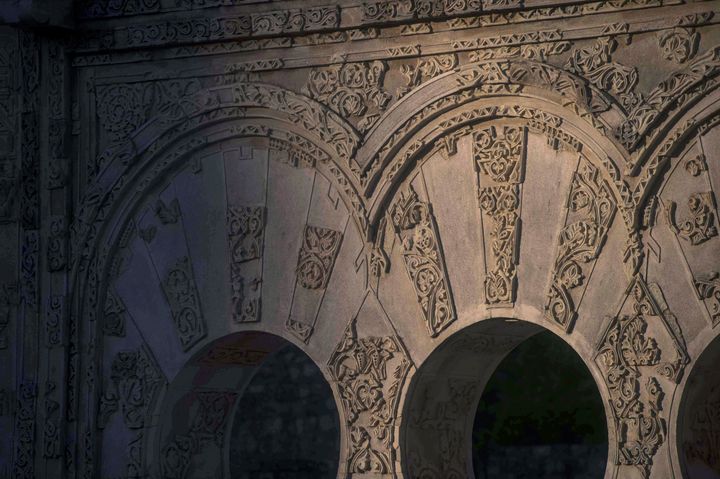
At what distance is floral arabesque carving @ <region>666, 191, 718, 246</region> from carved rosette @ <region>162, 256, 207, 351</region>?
2.66 m

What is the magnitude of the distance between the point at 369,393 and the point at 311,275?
0.70m

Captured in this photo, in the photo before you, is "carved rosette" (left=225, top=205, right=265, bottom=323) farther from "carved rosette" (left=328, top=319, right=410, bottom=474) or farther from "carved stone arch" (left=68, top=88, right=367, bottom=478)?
"carved rosette" (left=328, top=319, right=410, bottom=474)

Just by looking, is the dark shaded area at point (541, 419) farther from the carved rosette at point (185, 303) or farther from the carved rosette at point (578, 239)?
the carved rosette at point (578, 239)

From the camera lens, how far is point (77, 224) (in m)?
8.52

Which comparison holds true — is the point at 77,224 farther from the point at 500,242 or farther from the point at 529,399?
the point at 529,399

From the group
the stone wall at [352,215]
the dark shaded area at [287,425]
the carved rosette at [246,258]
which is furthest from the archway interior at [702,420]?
the dark shaded area at [287,425]

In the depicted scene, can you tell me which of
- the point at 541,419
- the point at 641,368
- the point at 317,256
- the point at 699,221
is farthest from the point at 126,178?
the point at 541,419

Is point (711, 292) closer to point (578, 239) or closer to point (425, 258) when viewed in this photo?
point (578, 239)

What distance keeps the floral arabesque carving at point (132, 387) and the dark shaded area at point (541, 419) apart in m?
4.01

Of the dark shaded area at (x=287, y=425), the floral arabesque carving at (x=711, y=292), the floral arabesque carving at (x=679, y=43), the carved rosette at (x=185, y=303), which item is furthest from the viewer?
the dark shaded area at (x=287, y=425)

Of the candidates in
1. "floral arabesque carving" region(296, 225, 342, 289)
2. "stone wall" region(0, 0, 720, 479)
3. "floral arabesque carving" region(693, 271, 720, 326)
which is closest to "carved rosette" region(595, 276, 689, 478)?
"stone wall" region(0, 0, 720, 479)

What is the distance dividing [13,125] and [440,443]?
121 inches

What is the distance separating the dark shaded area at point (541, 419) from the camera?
37.9 feet

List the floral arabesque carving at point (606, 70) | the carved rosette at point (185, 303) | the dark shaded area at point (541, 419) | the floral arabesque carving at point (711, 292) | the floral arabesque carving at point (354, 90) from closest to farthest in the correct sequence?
1. the floral arabesque carving at point (711, 292)
2. the floral arabesque carving at point (606, 70)
3. the floral arabesque carving at point (354, 90)
4. the carved rosette at point (185, 303)
5. the dark shaded area at point (541, 419)
